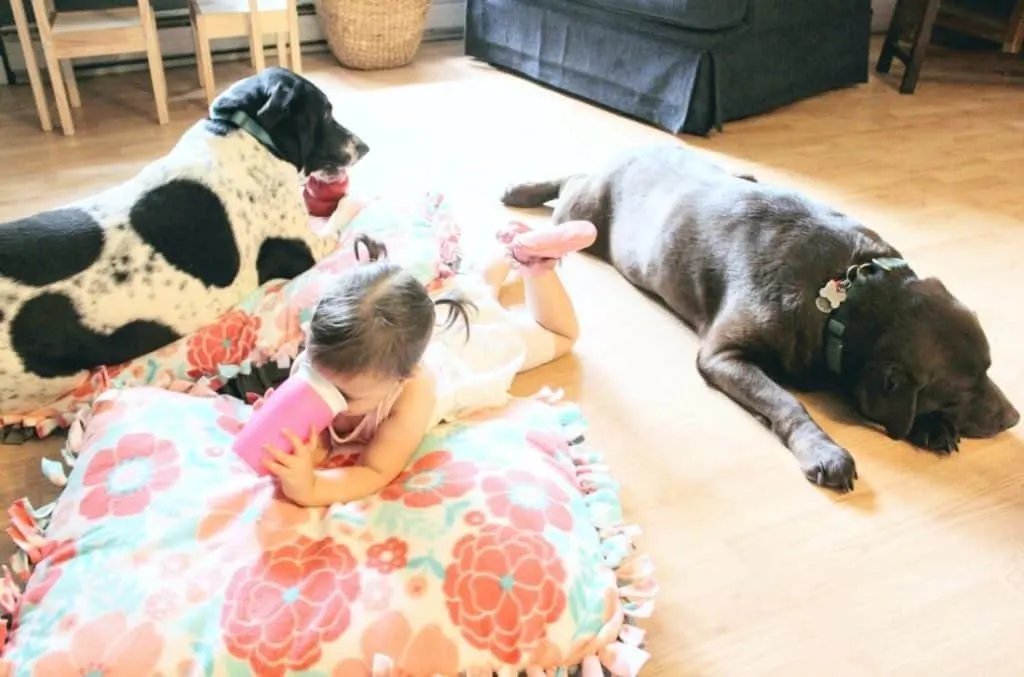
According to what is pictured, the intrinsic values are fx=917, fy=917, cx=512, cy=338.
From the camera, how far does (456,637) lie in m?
1.36

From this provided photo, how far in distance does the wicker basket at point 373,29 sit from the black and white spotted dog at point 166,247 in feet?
6.12

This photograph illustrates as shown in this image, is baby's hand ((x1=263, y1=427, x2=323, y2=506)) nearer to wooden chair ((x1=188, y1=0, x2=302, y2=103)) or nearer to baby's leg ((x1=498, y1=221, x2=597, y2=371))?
baby's leg ((x1=498, y1=221, x2=597, y2=371))

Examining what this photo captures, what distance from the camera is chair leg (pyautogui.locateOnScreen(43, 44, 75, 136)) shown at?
3.22 meters

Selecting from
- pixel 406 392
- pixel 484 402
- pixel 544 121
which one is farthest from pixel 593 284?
pixel 544 121

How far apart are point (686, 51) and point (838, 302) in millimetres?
1807

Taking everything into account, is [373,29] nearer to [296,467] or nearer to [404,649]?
[296,467]

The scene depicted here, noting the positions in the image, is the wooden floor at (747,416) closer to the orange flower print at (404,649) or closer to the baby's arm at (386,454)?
the orange flower print at (404,649)

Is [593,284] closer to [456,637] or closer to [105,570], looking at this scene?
[456,637]

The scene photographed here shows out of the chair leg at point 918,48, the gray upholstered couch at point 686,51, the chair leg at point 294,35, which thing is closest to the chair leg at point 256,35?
the chair leg at point 294,35

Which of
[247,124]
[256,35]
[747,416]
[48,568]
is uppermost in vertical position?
[247,124]

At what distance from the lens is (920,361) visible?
189 centimetres

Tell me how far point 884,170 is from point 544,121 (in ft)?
4.23

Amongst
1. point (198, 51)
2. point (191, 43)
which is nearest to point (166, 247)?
point (198, 51)

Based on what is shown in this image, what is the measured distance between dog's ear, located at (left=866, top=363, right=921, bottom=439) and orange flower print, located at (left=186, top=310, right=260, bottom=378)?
1.34m
